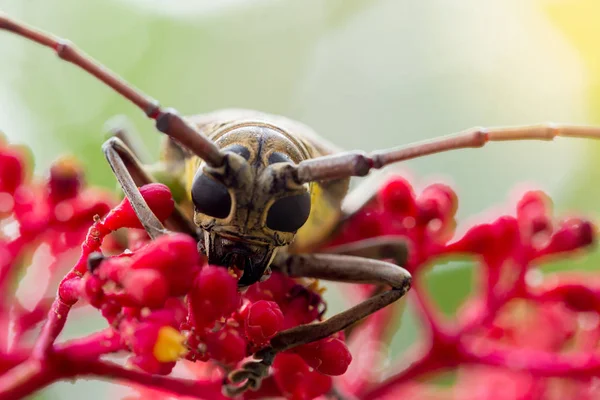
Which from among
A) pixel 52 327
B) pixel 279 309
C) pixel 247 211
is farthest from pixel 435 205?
pixel 52 327

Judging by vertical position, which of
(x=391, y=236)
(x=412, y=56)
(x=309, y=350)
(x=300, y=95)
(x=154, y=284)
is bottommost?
(x=309, y=350)

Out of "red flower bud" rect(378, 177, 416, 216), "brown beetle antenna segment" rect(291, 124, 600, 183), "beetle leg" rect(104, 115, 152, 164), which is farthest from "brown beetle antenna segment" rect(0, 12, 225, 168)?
"beetle leg" rect(104, 115, 152, 164)

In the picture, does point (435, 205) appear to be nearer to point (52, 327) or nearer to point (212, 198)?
point (212, 198)

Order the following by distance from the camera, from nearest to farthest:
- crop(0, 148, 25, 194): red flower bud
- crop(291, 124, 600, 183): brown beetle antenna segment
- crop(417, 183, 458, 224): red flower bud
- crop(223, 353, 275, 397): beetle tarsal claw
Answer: crop(291, 124, 600, 183): brown beetle antenna segment < crop(223, 353, 275, 397): beetle tarsal claw < crop(0, 148, 25, 194): red flower bud < crop(417, 183, 458, 224): red flower bud

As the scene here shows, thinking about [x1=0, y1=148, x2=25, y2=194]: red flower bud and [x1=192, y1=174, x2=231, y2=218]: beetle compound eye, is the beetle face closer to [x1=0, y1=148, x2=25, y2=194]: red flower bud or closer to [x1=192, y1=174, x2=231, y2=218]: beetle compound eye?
[x1=192, y1=174, x2=231, y2=218]: beetle compound eye

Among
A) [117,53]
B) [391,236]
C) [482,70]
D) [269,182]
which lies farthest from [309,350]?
[482,70]

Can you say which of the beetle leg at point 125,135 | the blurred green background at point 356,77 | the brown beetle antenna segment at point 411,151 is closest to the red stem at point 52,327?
the brown beetle antenna segment at point 411,151

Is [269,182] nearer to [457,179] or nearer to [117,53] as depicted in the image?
[117,53]

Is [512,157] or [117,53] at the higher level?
[117,53]
